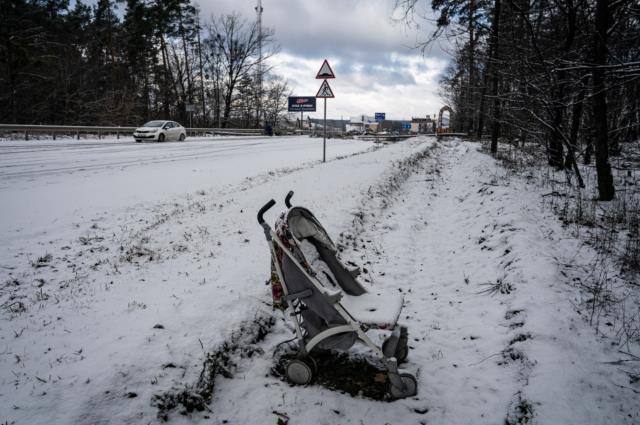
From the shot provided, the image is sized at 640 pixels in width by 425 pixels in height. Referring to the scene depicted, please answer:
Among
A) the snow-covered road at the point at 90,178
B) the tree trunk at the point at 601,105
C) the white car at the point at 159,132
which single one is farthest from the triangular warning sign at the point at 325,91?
the white car at the point at 159,132

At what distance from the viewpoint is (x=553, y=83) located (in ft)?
23.4

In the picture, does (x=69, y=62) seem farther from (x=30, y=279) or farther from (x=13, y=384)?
(x=13, y=384)

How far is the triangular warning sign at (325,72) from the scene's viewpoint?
1266cm

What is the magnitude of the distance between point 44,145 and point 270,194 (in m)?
15.7

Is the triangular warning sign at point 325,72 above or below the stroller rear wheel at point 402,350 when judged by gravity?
above

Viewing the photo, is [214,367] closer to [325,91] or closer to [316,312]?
[316,312]

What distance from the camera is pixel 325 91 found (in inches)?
516

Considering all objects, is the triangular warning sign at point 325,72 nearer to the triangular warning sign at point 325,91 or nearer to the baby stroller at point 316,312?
the triangular warning sign at point 325,91

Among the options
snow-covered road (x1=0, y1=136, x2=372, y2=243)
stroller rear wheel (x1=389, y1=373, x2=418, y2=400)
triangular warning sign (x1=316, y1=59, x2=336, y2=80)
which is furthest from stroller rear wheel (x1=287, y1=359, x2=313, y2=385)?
triangular warning sign (x1=316, y1=59, x2=336, y2=80)

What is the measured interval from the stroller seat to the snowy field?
63cm

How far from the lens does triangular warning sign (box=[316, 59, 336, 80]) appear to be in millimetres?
12664

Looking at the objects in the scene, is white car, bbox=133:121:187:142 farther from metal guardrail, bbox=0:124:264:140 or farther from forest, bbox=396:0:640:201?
forest, bbox=396:0:640:201

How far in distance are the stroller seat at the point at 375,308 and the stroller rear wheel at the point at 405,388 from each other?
432mm

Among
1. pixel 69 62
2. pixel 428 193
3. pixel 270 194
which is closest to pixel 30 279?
pixel 270 194
